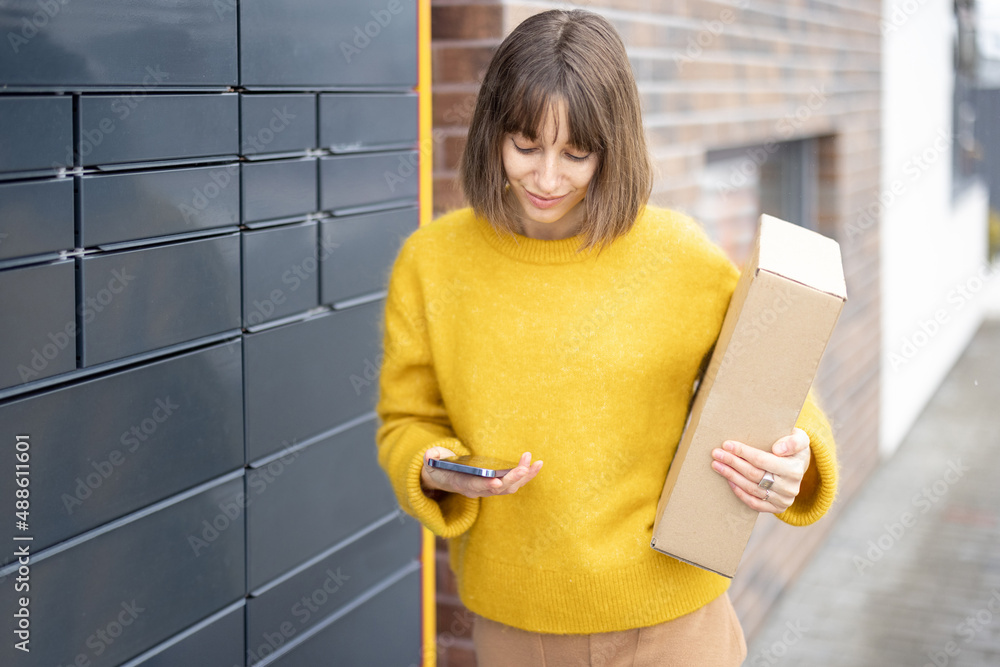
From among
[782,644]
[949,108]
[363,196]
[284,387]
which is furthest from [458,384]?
[949,108]

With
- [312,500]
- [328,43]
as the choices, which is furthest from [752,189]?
[312,500]

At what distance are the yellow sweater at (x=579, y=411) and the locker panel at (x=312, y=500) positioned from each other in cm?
53

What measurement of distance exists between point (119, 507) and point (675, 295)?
102 cm

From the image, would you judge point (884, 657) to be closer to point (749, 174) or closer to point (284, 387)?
point (749, 174)

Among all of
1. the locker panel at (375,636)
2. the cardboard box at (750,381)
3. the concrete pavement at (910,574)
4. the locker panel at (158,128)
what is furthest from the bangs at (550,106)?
the concrete pavement at (910,574)

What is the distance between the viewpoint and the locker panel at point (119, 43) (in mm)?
1632

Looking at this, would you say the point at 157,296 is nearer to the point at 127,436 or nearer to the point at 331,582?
the point at 127,436

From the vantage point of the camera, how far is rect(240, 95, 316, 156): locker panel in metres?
2.14

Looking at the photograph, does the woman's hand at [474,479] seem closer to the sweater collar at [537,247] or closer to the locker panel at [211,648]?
the sweater collar at [537,247]

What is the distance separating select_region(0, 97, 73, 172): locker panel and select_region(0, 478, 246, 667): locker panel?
62cm

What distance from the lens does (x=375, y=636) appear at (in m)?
2.68

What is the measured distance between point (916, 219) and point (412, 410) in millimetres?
6110

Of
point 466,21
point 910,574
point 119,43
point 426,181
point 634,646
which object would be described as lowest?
point 910,574

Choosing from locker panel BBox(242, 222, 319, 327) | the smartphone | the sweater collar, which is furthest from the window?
the smartphone
